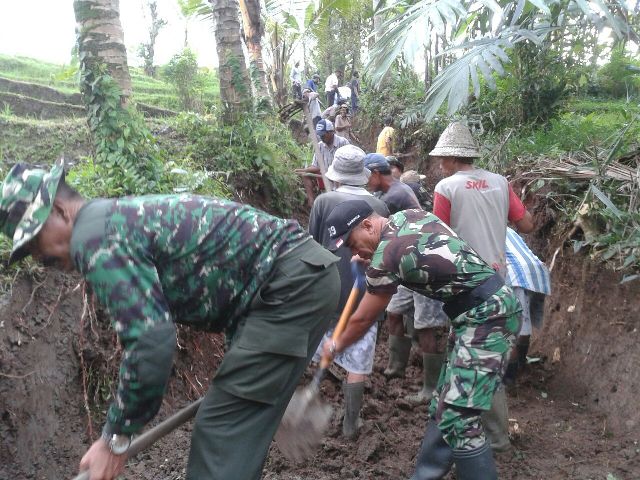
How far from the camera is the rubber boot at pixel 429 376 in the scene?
407 centimetres

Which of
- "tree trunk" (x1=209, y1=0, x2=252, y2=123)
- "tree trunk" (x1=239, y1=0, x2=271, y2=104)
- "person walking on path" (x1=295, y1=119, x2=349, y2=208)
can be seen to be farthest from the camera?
"tree trunk" (x1=239, y1=0, x2=271, y2=104)

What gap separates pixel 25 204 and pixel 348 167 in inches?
97.7

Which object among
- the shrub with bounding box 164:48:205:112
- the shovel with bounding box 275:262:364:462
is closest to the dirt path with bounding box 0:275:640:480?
the shovel with bounding box 275:262:364:462

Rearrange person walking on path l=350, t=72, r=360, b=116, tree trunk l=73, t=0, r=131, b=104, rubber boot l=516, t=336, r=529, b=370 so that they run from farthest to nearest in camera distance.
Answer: person walking on path l=350, t=72, r=360, b=116
tree trunk l=73, t=0, r=131, b=104
rubber boot l=516, t=336, r=529, b=370

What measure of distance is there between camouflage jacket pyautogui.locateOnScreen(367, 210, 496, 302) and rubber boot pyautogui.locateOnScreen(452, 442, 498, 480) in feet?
2.33

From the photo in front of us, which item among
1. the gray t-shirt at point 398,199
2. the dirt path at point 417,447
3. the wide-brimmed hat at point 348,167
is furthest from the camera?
the gray t-shirt at point 398,199

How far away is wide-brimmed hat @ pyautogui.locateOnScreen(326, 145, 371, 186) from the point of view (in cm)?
387

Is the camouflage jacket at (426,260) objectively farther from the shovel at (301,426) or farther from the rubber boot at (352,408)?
the rubber boot at (352,408)

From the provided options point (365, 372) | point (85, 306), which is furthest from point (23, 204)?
point (365, 372)

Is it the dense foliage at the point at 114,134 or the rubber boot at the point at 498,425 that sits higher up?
the dense foliage at the point at 114,134

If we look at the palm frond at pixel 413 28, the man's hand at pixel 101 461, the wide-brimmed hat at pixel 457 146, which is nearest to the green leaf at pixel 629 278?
the wide-brimmed hat at pixel 457 146

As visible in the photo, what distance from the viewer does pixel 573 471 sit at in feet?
10.6

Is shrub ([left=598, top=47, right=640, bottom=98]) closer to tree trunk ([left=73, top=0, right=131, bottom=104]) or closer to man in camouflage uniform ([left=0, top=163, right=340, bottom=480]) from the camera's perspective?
tree trunk ([left=73, top=0, right=131, bottom=104])

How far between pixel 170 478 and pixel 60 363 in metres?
0.92
